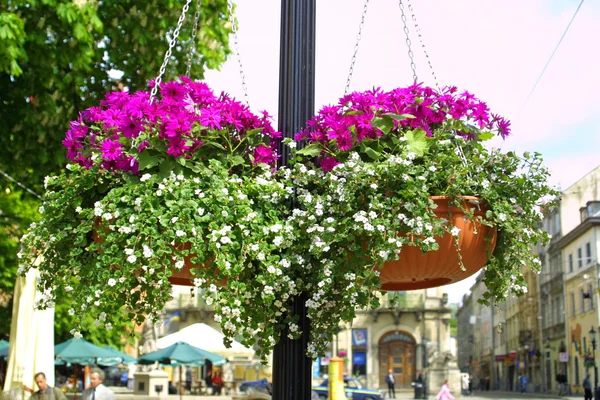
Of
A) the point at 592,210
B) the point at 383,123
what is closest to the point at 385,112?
the point at 383,123

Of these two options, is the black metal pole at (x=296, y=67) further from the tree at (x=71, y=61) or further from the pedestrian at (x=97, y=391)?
the pedestrian at (x=97, y=391)

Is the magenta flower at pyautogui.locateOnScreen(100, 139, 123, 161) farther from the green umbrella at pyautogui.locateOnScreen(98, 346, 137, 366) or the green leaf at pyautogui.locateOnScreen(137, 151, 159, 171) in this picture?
the green umbrella at pyautogui.locateOnScreen(98, 346, 137, 366)

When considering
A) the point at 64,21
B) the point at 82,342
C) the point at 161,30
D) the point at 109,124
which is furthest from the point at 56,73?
the point at 82,342

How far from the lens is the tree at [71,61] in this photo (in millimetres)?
9352

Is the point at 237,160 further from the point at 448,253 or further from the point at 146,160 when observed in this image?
the point at 448,253

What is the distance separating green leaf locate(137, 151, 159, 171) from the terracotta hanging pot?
83 cm

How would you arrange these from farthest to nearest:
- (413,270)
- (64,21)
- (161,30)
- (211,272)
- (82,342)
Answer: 1. (82,342)
2. (161,30)
3. (64,21)
4. (413,270)
5. (211,272)

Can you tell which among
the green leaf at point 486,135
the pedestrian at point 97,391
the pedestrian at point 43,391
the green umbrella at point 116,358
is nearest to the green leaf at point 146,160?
the green leaf at point 486,135

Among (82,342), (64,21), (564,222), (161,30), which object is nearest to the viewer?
(64,21)

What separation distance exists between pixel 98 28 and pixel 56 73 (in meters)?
0.82

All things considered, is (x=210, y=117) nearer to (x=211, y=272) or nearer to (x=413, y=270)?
(x=211, y=272)

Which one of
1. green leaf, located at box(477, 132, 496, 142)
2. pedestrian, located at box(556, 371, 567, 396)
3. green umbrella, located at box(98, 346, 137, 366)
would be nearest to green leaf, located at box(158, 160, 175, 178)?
green leaf, located at box(477, 132, 496, 142)

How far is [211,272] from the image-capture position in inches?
98.5

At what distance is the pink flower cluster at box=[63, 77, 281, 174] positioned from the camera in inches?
103
